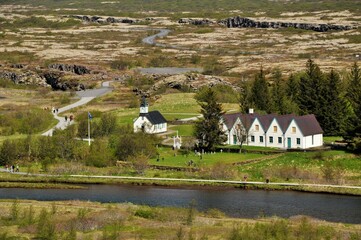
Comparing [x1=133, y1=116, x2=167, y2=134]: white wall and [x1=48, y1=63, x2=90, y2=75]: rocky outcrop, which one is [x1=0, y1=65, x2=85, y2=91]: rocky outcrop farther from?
[x1=133, y1=116, x2=167, y2=134]: white wall

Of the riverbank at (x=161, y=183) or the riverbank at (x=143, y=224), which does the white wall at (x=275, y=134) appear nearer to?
the riverbank at (x=161, y=183)

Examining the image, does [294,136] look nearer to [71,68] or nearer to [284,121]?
[284,121]

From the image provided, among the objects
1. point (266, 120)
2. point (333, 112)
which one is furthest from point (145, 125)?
point (333, 112)

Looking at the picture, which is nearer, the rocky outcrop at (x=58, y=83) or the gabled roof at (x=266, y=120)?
the gabled roof at (x=266, y=120)

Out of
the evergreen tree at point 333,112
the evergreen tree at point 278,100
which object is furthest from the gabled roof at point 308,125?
the evergreen tree at point 278,100

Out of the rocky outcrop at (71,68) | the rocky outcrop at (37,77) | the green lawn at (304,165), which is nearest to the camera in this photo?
the green lawn at (304,165)

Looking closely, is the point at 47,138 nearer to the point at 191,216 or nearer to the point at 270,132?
the point at 270,132

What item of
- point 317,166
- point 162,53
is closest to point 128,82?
point 162,53
